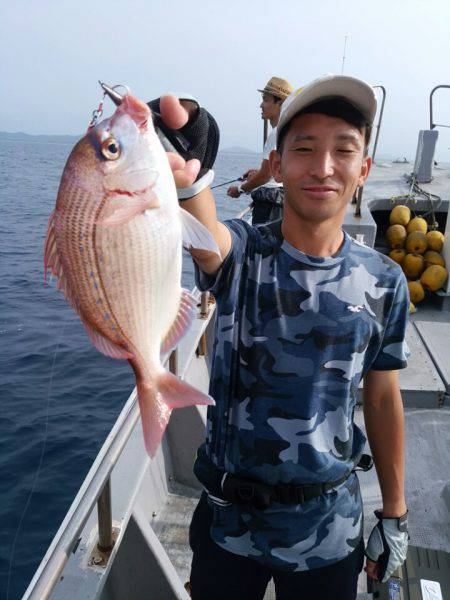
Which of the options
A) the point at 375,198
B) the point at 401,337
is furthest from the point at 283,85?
the point at 401,337

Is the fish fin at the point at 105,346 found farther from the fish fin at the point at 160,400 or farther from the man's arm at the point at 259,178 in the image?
the man's arm at the point at 259,178

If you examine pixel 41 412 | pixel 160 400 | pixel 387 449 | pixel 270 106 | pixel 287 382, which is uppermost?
pixel 270 106

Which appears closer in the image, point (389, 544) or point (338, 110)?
point (338, 110)

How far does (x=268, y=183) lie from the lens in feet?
14.8

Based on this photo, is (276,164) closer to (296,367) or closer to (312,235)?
(312,235)

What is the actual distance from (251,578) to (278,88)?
4.13 meters

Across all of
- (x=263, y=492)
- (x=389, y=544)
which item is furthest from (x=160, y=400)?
(x=389, y=544)

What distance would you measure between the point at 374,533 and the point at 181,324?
136 cm

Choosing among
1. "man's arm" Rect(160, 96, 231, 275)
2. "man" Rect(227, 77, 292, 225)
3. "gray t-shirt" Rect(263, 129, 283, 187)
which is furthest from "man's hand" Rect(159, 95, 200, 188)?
"man" Rect(227, 77, 292, 225)

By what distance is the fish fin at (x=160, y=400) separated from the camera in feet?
4.05

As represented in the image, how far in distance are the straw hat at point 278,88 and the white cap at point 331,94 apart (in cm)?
306

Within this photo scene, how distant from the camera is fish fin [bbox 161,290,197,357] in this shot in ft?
4.38

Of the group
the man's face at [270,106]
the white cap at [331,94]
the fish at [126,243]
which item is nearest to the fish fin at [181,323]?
the fish at [126,243]

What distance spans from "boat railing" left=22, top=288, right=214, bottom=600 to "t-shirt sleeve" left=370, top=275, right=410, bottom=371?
96 centimetres
